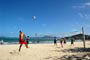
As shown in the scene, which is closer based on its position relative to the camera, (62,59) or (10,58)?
(62,59)

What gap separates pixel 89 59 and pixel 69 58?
1242 mm

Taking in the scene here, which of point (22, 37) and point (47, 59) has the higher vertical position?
point (22, 37)

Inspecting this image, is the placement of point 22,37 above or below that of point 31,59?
above

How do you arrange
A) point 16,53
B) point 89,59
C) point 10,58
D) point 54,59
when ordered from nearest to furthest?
point 89,59, point 54,59, point 10,58, point 16,53

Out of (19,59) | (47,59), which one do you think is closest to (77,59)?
(47,59)

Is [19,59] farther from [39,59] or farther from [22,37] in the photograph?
[22,37]

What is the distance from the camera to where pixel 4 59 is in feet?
37.2

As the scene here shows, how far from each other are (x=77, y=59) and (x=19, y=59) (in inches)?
156

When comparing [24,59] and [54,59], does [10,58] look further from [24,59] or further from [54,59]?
[54,59]

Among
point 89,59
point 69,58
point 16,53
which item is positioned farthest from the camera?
point 16,53

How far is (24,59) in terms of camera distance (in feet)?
37.2

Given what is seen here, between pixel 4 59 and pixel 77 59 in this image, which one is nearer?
pixel 77 59

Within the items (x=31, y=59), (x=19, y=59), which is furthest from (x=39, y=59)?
(x=19, y=59)

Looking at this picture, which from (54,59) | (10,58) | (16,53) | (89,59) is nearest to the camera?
(89,59)
